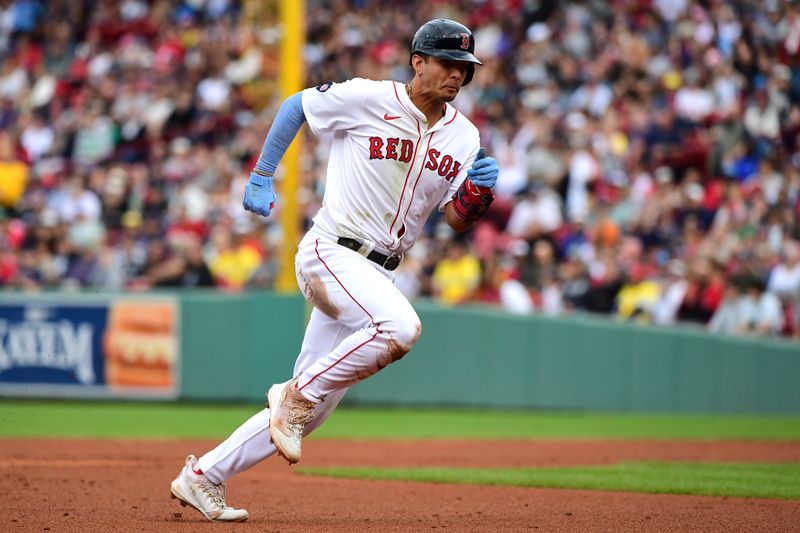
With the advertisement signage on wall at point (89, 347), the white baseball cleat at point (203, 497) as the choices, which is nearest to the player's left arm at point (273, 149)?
the white baseball cleat at point (203, 497)

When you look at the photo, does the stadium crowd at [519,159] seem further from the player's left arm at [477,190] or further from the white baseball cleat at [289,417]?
the white baseball cleat at [289,417]

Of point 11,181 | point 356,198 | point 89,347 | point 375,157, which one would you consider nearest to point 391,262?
point 356,198

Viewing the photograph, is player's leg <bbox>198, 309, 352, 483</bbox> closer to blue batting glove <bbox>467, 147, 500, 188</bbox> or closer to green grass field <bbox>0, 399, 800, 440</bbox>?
blue batting glove <bbox>467, 147, 500, 188</bbox>

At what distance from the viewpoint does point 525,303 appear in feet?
48.8

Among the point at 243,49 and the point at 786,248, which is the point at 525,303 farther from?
the point at 243,49

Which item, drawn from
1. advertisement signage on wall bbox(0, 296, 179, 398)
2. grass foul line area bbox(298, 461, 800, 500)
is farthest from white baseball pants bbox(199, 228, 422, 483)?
advertisement signage on wall bbox(0, 296, 179, 398)

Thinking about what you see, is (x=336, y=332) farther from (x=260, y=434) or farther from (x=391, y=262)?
(x=260, y=434)

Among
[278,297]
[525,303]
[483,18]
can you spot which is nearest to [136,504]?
[278,297]

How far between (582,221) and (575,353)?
1.99m

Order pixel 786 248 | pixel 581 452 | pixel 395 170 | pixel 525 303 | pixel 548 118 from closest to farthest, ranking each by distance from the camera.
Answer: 1. pixel 395 170
2. pixel 581 452
3. pixel 786 248
4. pixel 525 303
5. pixel 548 118

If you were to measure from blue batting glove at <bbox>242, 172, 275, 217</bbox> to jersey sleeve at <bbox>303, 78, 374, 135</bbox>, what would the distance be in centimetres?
34

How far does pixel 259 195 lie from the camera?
18.8 feet

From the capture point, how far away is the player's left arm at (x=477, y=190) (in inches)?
223

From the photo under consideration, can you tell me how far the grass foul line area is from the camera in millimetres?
7375
